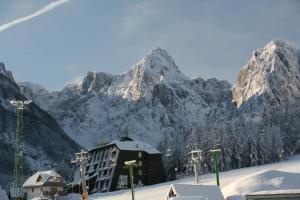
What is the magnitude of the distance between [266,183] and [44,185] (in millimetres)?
56457

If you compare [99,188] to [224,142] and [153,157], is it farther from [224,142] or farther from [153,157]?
[224,142]

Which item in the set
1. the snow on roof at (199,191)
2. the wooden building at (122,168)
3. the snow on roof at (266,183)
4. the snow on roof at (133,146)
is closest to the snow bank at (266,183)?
the snow on roof at (266,183)

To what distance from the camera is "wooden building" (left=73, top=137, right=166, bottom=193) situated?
422 ft

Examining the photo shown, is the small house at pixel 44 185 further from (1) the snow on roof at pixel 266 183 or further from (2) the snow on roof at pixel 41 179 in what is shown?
(1) the snow on roof at pixel 266 183

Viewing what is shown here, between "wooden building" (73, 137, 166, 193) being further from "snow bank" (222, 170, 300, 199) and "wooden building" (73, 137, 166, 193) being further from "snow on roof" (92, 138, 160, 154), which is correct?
"snow bank" (222, 170, 300, 199)

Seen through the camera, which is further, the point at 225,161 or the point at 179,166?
the point at 179,166

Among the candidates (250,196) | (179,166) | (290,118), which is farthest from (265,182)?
(290,118)

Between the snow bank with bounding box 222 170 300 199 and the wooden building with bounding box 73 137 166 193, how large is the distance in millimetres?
66030

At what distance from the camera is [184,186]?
200 ft

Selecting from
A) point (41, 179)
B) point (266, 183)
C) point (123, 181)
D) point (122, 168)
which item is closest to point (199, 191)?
point (266, 183)

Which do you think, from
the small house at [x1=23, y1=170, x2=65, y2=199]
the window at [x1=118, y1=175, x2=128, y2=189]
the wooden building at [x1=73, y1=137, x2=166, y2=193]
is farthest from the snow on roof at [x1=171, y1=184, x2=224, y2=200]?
the window at [x1=118, y1=175, x2=128, y2=189]

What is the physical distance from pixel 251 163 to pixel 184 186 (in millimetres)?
83169

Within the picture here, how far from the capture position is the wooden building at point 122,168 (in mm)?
128750

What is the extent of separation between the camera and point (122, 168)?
130 m
